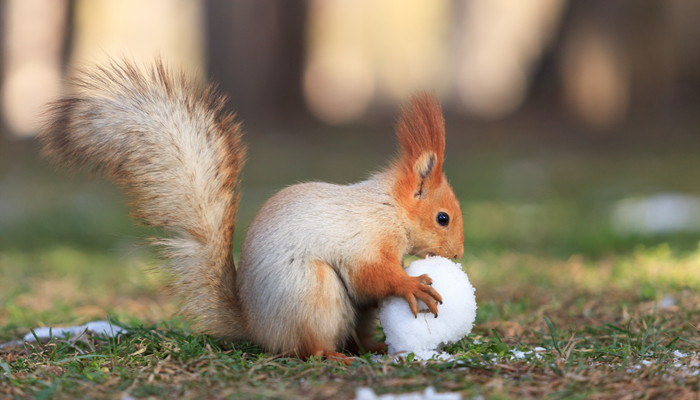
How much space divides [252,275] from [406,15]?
52.0ft

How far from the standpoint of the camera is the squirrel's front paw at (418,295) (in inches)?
101

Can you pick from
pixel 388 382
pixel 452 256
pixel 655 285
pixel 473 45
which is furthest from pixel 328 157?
pixel 388 382

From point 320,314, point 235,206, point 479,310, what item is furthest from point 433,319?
point 479,310

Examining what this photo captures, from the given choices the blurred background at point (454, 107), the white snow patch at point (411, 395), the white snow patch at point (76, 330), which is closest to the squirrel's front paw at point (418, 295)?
the white snow patch at point (411, 395)

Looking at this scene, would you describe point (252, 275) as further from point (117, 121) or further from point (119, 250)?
point (119, 250)

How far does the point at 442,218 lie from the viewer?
9.33 feet

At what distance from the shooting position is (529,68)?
1312 cm

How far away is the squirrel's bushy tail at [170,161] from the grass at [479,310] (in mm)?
162

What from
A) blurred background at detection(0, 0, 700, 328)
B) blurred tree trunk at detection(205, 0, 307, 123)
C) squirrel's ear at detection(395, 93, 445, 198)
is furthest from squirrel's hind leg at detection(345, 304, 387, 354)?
blurred tree trunk at detection(205, 0, 307, 123)

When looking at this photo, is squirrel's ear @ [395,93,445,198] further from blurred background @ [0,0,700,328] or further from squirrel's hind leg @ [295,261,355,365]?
blurred background @ [0,0,700,328]

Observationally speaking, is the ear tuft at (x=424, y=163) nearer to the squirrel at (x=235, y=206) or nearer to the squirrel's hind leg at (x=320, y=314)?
the squirrel at (x=235, y=206)

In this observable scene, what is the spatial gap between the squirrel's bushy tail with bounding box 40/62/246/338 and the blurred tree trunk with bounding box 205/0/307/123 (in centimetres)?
939

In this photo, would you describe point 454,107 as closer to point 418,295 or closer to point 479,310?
point 479,310

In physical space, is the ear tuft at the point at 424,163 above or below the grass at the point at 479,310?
above
